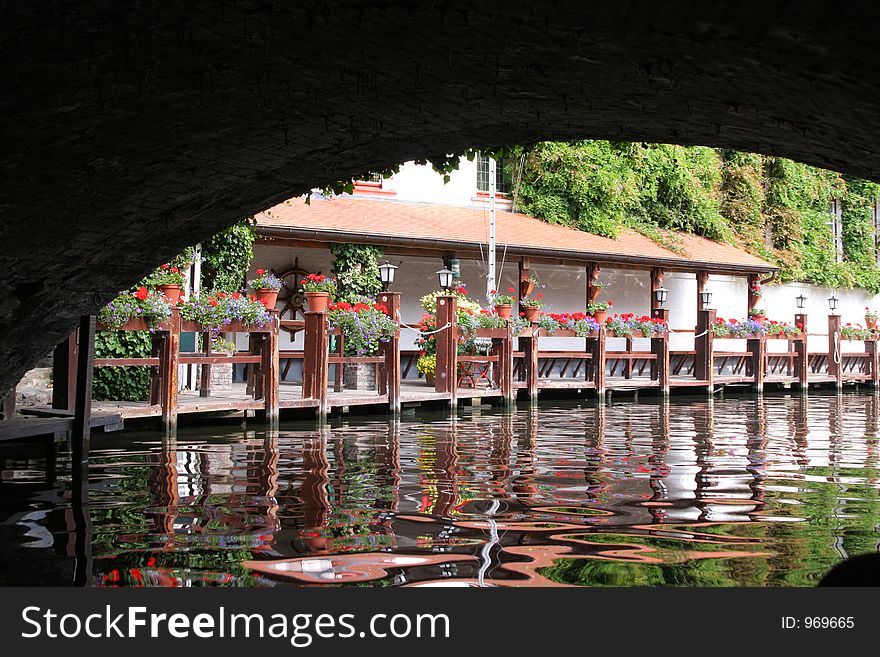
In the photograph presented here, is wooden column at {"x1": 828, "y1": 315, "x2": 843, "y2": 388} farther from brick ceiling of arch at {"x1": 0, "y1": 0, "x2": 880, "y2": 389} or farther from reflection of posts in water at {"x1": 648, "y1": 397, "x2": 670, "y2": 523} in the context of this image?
brick ceiling of arch at {"x1": 0, "y1": 0, "x2": 880, "y2": 389}

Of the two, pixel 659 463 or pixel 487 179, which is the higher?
pixel 487 179

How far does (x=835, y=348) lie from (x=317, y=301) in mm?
17517

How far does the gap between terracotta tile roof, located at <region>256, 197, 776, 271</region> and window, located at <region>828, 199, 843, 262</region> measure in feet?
22.4

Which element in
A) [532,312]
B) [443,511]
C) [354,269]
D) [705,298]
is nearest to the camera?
[443,511]

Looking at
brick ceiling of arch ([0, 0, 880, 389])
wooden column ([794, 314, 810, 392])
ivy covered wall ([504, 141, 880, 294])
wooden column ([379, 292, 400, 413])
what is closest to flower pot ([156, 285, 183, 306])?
wooden column ([379, 292, 400, 413])

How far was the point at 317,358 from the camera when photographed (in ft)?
45.8

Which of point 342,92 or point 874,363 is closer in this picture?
point 342,92

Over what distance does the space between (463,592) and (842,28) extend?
2.49 m

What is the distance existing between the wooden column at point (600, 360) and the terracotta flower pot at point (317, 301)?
7607mm

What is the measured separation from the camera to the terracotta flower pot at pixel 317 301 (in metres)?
13.8

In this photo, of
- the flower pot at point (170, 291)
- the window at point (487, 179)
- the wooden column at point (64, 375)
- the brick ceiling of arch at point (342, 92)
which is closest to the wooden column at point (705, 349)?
the window at point (487, 179)

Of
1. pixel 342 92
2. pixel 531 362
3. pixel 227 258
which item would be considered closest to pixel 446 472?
pixel 342 92

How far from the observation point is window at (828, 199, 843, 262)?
107 feet

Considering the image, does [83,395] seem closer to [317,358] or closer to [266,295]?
[317,358]
